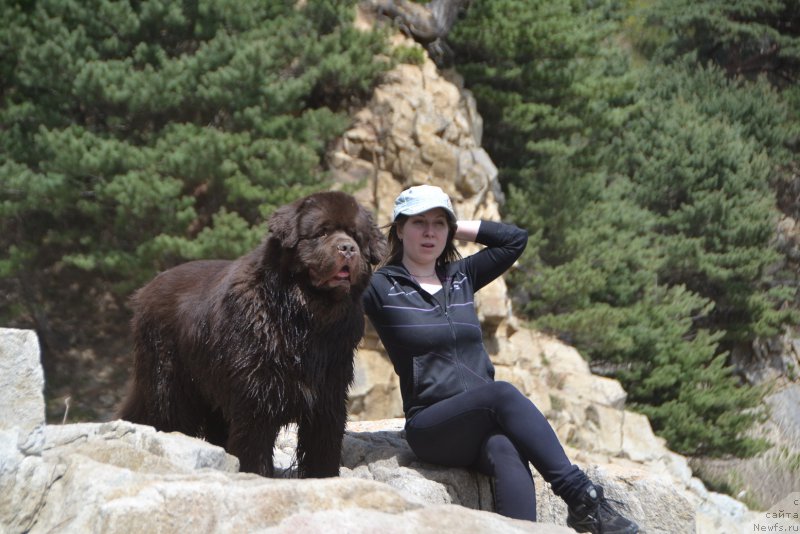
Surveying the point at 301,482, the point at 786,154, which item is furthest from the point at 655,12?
the point at 301,482

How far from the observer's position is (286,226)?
403 cm

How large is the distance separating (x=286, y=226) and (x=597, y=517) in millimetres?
1896

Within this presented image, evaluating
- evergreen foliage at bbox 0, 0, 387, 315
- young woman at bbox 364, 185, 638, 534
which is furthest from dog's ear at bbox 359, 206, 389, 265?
evergreen foliage at bbox 0, 0, 387, 315

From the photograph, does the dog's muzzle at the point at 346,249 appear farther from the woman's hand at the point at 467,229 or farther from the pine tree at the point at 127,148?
the pine tree at the point at 127,148

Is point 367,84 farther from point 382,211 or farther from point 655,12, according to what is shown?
point 655,12

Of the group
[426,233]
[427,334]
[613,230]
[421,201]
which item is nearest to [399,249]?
[426,233]

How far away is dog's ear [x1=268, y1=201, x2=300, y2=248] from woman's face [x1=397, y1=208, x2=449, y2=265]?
0.66m

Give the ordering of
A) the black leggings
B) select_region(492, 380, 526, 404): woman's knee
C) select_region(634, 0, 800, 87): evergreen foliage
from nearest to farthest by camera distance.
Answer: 1. the black leggings
2. select_region(492, 380, 526, 404): woman's knee
3. select_region(634, 0, 800, 87): evergreen foliage

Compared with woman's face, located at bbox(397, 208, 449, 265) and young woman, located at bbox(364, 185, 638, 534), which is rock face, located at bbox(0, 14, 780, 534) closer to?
young woman, located at bbox(364, 185, 638, 534)

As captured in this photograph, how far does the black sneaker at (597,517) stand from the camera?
3.66m

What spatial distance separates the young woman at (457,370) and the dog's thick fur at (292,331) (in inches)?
11.2

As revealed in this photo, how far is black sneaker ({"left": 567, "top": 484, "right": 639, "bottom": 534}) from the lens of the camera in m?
3.66

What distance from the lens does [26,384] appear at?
2900mm

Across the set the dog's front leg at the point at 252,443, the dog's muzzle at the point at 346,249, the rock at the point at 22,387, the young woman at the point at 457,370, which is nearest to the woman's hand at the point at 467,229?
the young woman at the point at 457,370
